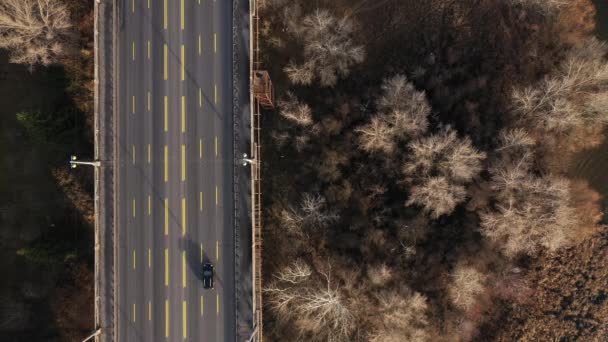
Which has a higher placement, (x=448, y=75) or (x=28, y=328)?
(x=448, y=75)

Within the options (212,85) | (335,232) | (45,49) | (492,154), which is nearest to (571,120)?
(492,154)

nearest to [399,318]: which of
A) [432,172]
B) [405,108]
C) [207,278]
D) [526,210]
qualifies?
[432,172]

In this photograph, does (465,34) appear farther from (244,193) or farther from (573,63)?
(244,193)

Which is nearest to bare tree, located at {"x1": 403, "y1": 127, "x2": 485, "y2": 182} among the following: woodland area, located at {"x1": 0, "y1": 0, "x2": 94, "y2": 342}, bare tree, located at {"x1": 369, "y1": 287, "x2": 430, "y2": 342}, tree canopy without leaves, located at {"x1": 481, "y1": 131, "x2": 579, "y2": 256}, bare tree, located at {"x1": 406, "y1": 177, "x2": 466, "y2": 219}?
bare tree, located at {"x1": 406, "y1": 177, "x2": 466, "y2": 219}

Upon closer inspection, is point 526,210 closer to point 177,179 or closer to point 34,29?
point 177,179

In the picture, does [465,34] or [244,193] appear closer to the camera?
[244,193]

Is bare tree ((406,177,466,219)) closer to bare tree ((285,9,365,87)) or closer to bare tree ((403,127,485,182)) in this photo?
bare tree ((403,127,485,182))
